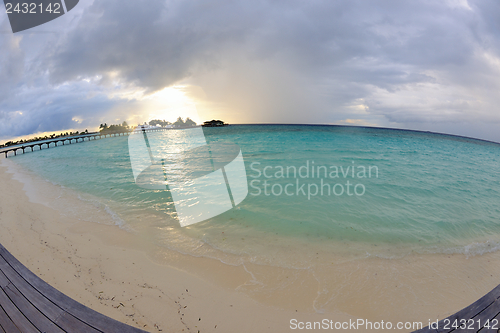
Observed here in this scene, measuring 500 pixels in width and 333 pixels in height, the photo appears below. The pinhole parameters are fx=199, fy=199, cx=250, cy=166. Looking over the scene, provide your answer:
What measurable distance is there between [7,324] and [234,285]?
122 inches

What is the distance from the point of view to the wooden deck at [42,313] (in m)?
2.48

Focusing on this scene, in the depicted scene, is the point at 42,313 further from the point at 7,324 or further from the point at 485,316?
the point at 485,316

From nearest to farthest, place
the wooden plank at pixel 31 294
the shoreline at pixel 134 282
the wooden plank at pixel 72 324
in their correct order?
the wooden plank at pixel 72 324
the wooden plank at pixel 31 294
the shoreline at pixel 134 282

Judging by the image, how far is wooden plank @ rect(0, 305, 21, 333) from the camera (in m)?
2.47

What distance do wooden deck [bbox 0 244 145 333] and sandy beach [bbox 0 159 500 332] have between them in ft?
1.94

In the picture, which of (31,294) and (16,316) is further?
(31,294)

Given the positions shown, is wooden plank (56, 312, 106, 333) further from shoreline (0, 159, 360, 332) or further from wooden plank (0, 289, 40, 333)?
shoreline (0, 159, 360, 332)

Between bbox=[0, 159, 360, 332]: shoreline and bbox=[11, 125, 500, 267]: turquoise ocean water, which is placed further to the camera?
bbox=[11, 125, 500, 267]: turquoise ocean water

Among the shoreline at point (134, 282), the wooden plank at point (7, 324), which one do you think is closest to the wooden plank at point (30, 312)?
the wooden plank at point (7, 324)

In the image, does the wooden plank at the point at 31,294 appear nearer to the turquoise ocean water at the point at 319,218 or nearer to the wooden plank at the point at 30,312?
the wooden plank at the point at 30,312

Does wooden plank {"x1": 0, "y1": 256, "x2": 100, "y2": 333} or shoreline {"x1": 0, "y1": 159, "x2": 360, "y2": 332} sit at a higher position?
wooden plank {"x1": 0, "y1": 256, "x2": 100, "y2": 333}

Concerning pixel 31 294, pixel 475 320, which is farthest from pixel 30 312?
pixel 475 320

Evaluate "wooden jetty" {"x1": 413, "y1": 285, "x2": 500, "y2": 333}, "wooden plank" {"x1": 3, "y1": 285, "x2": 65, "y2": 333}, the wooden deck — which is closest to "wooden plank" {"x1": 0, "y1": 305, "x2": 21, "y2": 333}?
the wooden deck

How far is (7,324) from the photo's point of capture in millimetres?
2533
